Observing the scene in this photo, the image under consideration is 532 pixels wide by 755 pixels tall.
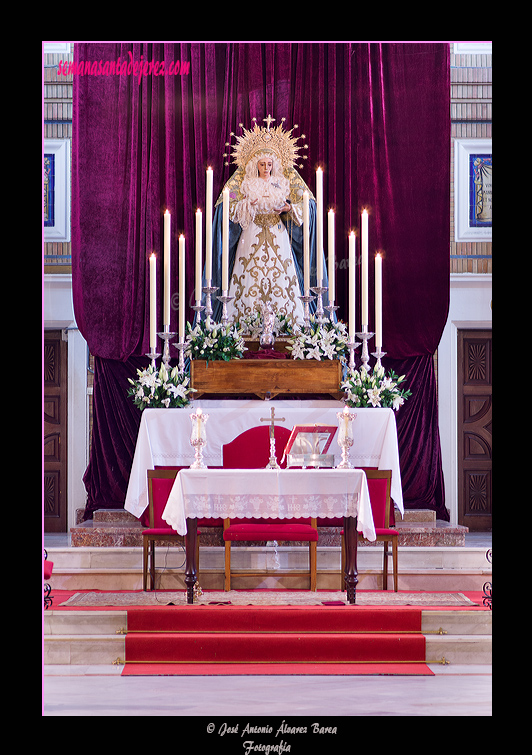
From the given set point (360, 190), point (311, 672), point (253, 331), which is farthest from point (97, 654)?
point (360, 190)

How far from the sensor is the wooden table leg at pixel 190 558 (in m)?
4.35

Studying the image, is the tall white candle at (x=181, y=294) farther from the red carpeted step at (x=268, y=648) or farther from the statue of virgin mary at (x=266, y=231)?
the red carpeted step at (x=268, y=648)

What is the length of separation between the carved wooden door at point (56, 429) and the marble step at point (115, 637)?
3028mm

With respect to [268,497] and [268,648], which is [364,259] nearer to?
[268,497]

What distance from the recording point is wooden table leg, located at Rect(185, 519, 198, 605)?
14.3 feet

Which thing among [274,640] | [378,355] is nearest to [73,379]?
[378,355]

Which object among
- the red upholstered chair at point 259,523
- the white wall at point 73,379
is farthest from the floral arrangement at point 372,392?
the white wall at point 73,379

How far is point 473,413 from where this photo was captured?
730 centimetres

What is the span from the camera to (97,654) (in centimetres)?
408

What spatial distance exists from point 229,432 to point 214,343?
63 centimetres

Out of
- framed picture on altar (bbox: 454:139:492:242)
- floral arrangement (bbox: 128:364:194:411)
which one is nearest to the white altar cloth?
floral arrangement (bbox: 128:364:194:411)

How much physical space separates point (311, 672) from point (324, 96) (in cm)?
476

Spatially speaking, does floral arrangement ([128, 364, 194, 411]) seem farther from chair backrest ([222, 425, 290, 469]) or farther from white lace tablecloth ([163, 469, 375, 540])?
white lace tablecloth ([163, 469, 375, 540])

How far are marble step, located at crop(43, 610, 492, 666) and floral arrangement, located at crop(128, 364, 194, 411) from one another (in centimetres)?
182
